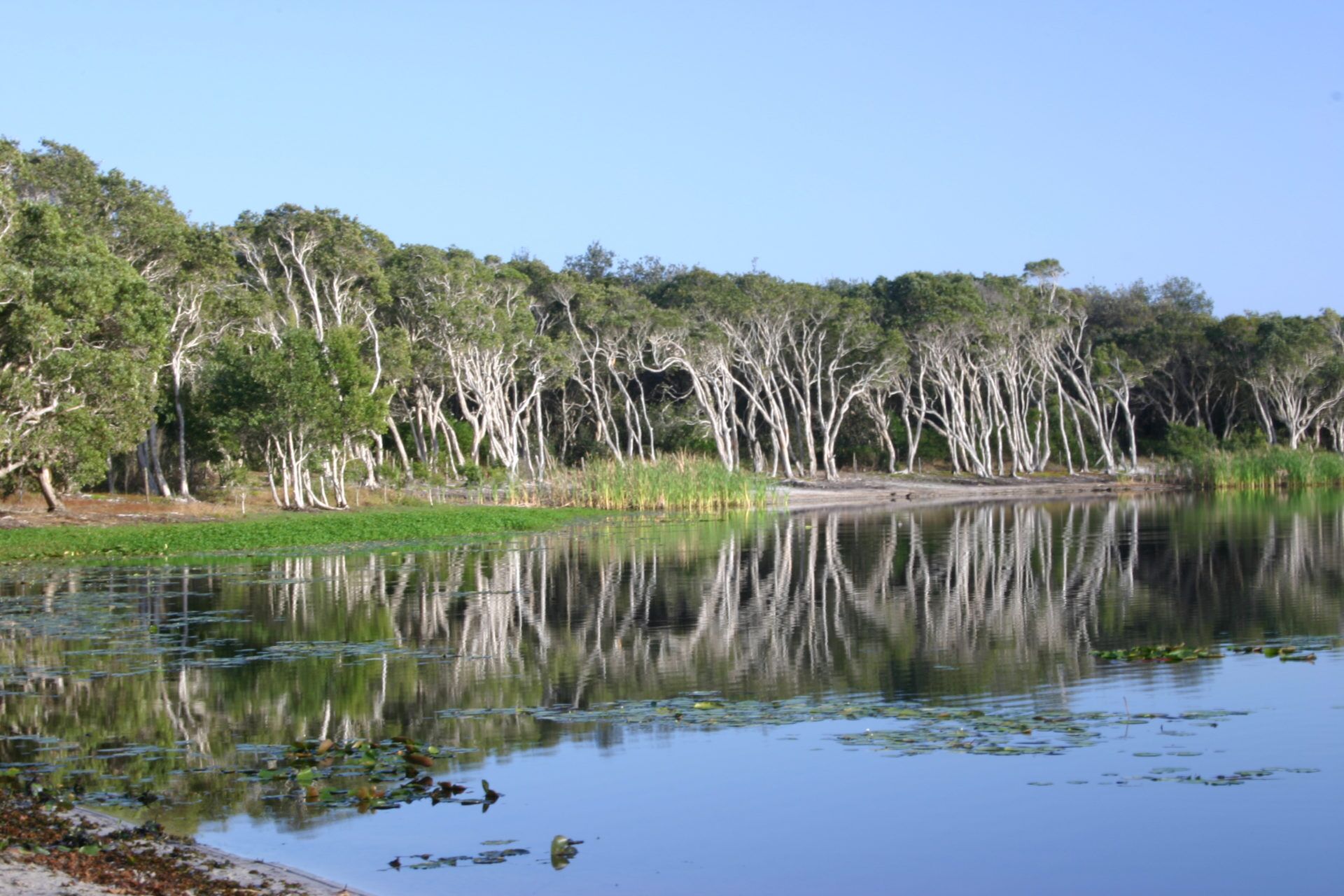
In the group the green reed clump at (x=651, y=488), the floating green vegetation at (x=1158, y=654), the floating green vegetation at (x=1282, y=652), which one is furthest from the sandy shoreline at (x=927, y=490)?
the floating green vegetation at (x=1282, y=652)

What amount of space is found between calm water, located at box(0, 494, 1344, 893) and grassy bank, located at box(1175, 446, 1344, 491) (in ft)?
143

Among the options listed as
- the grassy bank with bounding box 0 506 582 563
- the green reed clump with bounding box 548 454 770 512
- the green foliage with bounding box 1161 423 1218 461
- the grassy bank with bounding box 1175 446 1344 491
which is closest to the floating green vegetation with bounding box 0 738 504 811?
the grassy bank with bounding box 0 506 582 563

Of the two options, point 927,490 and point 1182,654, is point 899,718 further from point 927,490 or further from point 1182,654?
point 927,490

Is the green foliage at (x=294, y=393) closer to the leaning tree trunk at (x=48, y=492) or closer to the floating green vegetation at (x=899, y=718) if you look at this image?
the leaning tree trunk at (x=48, y=492)

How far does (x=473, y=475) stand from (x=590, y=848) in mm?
47785

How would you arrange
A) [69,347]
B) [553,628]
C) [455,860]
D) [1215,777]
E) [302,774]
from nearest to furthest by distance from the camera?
1. [455,860]
2. [1215,777]
3. [302,774]
4. [553,628]
5. [69,347]

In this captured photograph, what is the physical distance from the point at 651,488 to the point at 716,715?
3945cm

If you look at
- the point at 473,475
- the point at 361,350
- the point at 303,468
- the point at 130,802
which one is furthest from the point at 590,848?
the point at 361,350

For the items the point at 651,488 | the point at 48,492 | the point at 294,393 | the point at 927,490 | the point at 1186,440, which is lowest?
the point at 927,490

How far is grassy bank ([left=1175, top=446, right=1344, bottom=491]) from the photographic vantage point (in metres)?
69.8

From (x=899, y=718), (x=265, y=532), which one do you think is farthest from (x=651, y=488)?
(x=899, y=718)

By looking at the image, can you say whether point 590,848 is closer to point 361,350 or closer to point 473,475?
point 473,475

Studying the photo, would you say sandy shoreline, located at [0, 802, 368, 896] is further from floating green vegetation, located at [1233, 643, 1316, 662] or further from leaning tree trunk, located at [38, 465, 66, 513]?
leaning tree trunk, located at [38, 465, 66, 513]

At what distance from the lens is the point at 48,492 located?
40.9m
